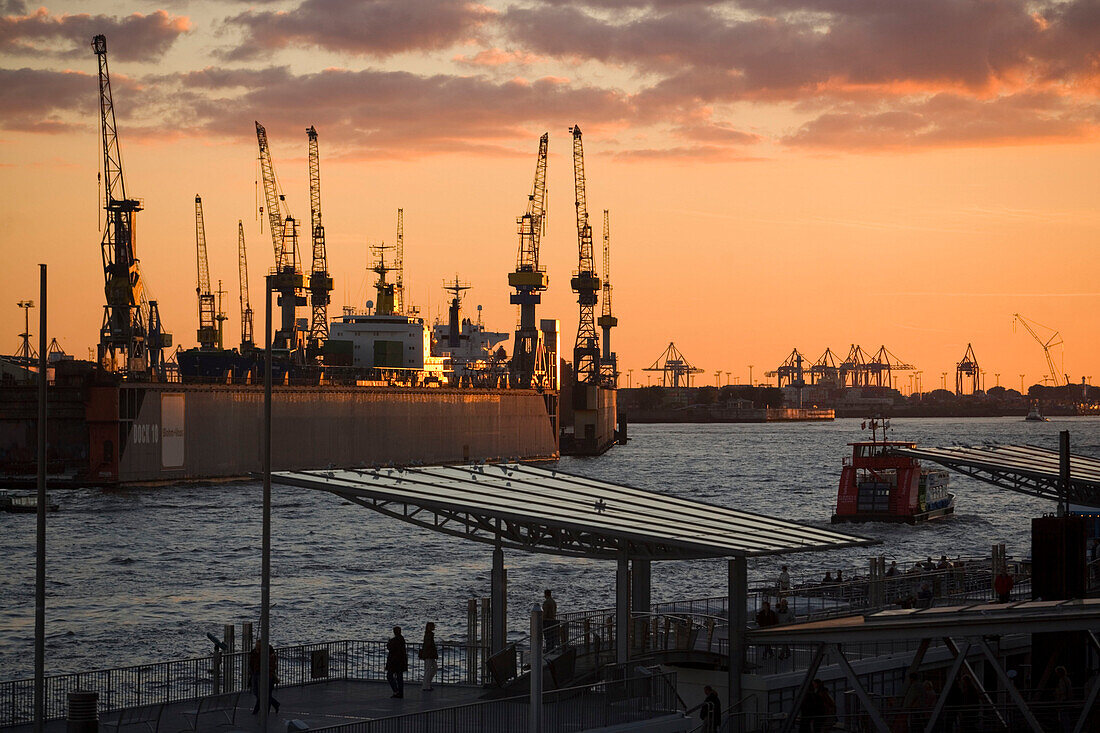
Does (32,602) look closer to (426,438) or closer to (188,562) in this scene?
(188,562)

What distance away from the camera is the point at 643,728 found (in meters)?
23.9

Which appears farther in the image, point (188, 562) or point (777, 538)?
point (188, 562)

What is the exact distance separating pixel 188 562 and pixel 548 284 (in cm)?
12068

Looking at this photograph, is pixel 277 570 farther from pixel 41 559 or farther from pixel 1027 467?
pixel 41 559

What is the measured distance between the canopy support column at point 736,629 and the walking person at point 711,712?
649 mm

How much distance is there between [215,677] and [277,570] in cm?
3712

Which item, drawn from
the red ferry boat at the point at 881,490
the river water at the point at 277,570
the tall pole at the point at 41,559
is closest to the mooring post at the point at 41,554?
the tall pole at the point at 41,559

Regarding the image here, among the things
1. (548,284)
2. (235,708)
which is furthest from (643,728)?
(548,284)

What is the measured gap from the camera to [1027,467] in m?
41.8

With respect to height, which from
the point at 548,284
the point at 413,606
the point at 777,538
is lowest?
the point at 413,606

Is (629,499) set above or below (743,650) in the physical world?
above

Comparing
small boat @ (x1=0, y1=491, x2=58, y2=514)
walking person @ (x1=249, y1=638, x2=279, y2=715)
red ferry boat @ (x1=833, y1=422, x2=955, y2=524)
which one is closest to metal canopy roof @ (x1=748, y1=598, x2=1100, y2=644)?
walking person @ (x1=249, y1=638, x2=279, y2=715)

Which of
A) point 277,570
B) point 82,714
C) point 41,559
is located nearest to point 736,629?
point 82,714

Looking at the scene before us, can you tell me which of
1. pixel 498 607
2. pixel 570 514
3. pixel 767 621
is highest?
pixel 570 514
